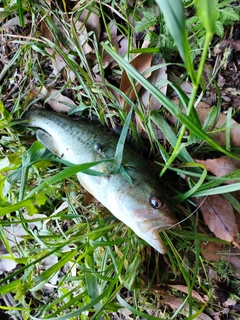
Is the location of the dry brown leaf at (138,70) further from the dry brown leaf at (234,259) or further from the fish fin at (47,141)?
the dry brown leaf at (234,259)

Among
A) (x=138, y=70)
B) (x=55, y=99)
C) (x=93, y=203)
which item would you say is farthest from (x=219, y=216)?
(x=55, y=99)

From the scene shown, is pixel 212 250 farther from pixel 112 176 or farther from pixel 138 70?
pixel 138 70

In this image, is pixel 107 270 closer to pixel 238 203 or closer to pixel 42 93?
pixel 238 203

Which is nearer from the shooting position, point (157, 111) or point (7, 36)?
point (157, 111)

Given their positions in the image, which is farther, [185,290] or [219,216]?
[185,290]

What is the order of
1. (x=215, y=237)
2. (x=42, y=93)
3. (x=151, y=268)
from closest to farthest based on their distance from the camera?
(x=215, y=237), (x=151, y=268), (x=42, y=93)

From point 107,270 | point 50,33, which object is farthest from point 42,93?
point 107,270

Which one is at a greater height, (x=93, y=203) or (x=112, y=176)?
(x=112, y=176)
